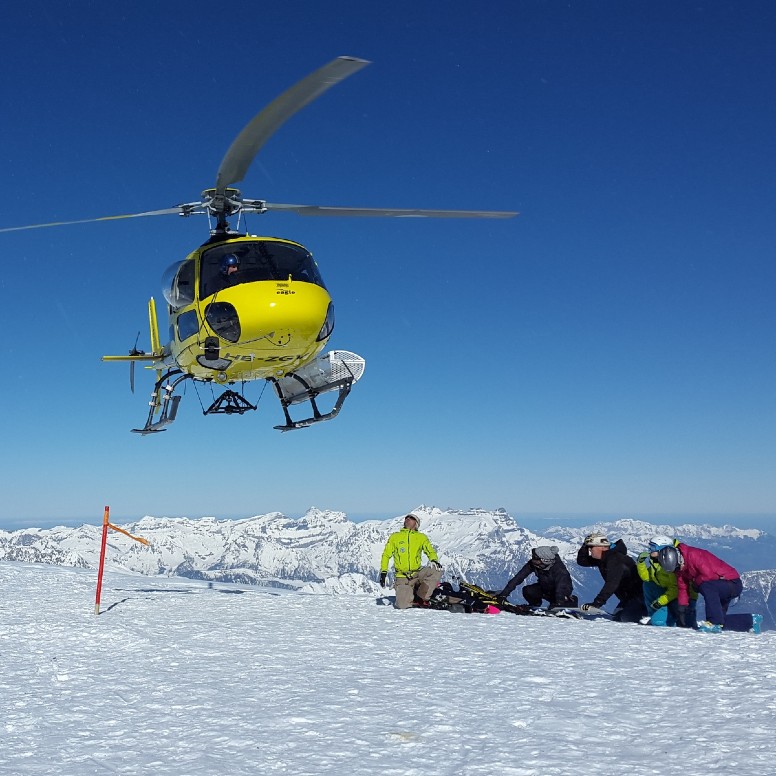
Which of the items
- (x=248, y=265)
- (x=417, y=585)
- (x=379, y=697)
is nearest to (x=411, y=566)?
→ (x=417, y=585)

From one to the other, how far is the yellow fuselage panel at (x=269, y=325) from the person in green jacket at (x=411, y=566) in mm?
3517

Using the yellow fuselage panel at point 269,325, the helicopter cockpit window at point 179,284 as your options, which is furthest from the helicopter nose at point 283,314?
the helicopter cockpit window at point 179,284

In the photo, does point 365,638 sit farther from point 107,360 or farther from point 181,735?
point 107,360

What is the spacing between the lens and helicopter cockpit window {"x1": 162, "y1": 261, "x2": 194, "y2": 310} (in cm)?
1293

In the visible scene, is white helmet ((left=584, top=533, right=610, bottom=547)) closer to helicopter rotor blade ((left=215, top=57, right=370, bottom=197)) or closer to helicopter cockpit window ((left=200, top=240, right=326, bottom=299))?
helicopter cockpit window ((left=200, top=240, right=326, bottom=299))

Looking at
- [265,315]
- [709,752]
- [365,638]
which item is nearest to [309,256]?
[265,315]

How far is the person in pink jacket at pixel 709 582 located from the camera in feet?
32.1

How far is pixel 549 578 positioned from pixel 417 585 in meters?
2.17

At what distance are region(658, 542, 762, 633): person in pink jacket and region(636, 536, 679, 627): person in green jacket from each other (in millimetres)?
219

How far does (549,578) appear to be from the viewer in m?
12.1

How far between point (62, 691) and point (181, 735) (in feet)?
6.30

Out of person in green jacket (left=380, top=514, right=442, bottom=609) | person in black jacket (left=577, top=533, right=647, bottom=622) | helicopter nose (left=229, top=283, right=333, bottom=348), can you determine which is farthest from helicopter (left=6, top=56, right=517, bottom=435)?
person in black jacket (left=577, top=533, right=647, bottom=622)

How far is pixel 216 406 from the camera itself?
14.5 metres

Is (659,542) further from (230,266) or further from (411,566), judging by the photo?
(230,266)
